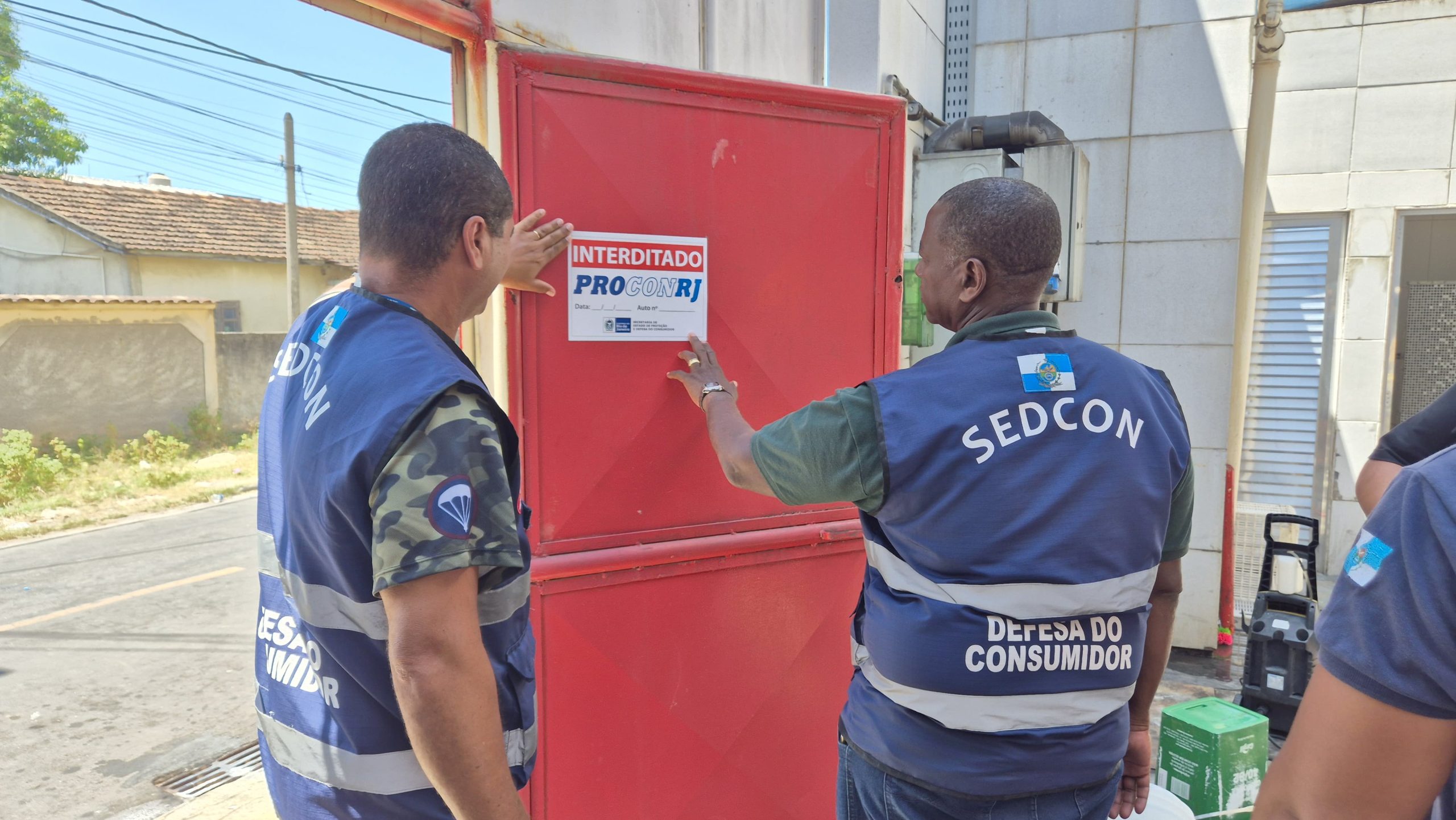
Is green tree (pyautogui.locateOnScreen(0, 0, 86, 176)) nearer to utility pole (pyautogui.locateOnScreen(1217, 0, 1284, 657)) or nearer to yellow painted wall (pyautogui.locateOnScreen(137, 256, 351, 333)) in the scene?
yellow painted wall (pyautogui.locateOnScreen(137, 256, 351, 333))

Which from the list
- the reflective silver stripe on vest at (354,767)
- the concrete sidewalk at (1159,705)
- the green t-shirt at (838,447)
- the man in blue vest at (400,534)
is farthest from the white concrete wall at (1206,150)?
the reflective silver stripe on vest at (354,767)

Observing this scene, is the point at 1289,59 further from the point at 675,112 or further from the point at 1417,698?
the point at 1417,698

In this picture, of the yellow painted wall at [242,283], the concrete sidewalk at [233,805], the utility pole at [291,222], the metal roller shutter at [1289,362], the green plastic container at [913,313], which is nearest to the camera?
the green plastic container at [913,313]

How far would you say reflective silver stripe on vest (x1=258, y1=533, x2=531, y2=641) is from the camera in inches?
46.6

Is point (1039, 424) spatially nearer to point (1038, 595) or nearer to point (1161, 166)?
point (1038, 595)

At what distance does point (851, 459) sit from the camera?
4.91 feet

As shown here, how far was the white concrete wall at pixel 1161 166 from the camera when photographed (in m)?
4.68

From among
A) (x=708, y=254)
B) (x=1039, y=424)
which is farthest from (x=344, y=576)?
(x=708, y=254)

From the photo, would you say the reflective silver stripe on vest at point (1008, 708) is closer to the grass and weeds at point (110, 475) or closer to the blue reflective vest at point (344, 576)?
the blue reflective vest at point (344, 576)

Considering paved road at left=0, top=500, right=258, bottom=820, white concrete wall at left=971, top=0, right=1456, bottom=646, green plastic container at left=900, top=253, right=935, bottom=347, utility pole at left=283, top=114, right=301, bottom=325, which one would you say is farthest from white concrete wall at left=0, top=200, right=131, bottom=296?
green plastic container at left=900, top=253, right=935, bottom=347

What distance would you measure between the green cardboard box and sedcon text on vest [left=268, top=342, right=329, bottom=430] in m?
2.91

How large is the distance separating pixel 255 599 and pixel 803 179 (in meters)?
7.59

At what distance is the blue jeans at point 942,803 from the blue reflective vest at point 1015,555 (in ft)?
0.10

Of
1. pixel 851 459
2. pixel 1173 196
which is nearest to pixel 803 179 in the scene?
pixel 851 459
